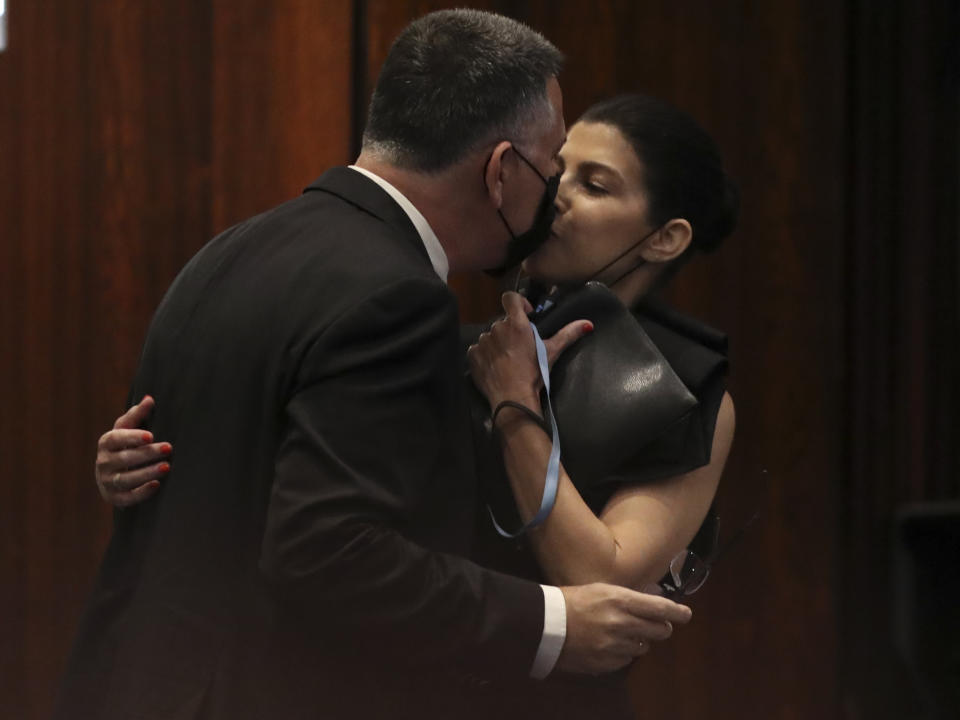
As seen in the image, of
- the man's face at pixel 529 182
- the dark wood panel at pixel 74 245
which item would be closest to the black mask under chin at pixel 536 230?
the man's face at pixel 529 182

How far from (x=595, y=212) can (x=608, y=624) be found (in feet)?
1.98

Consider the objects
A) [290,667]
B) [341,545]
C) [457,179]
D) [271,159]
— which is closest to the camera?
[341,545]

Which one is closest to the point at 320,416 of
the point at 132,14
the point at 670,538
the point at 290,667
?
the point at 290,667

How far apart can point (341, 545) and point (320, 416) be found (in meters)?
0.13

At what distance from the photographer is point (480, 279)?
2.91 metres

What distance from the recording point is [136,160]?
115 inches

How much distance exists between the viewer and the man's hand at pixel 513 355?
5.16 ft

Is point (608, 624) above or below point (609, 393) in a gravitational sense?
below

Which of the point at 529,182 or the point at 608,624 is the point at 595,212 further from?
the point at 608,624

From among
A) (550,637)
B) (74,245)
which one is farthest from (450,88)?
(74,245)

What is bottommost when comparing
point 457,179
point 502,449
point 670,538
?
point 670,538

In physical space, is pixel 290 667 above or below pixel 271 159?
below

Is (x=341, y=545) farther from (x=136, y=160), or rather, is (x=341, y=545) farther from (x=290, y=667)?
(x=136, y=160)

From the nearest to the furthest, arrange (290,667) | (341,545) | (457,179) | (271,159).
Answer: (341,545)
(290,667)
(457,179)
(271,159)
